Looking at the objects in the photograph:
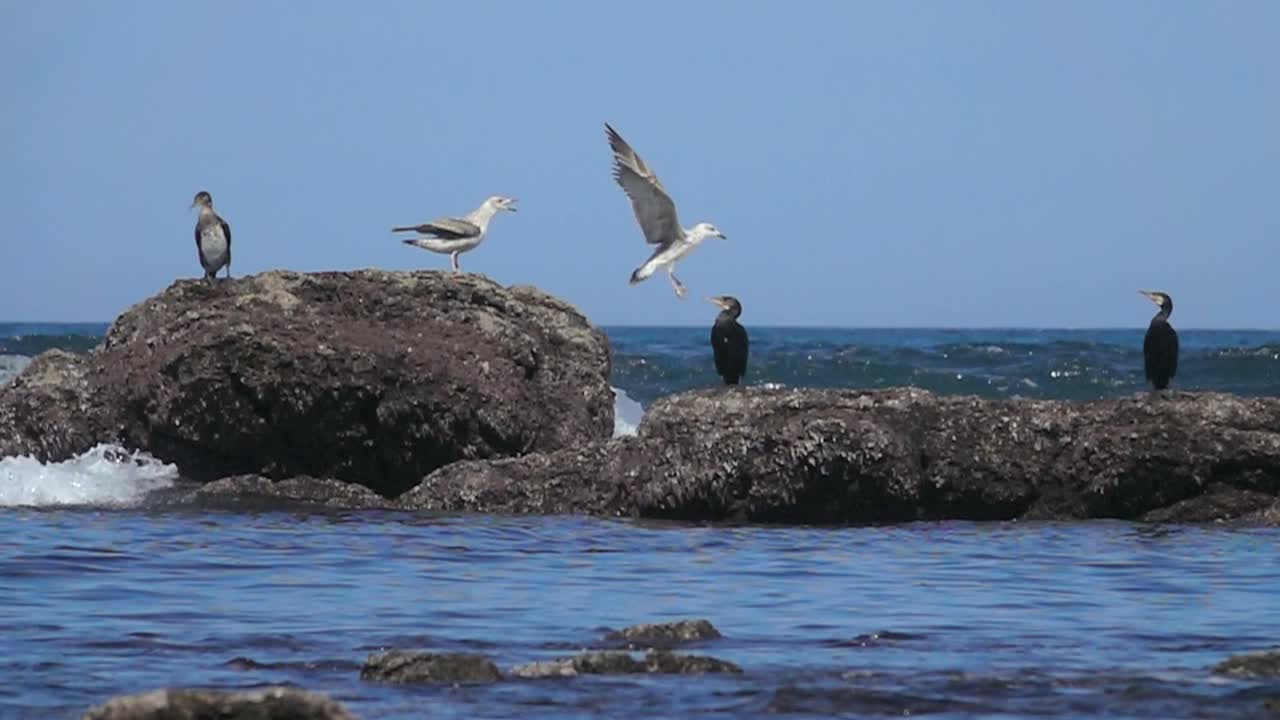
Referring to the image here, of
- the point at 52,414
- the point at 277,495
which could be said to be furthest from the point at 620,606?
the point at 52,414

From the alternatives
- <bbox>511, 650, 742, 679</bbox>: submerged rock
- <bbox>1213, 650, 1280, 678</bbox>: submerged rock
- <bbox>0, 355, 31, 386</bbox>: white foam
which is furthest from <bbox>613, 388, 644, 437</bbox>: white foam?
<bbox>1213, 650, 1280, 678</bbox>: submerged rock

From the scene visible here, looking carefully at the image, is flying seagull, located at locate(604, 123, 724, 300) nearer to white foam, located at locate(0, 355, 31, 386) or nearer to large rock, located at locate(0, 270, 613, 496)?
large rock, located at locate(0, 270, 613, 496)

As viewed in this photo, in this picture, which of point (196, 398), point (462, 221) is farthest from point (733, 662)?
point (462, 221)

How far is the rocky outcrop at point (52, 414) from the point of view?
16.6 m

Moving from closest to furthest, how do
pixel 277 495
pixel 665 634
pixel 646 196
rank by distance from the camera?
pixel 665 634 < pixel 277 495 < pixel 646 196

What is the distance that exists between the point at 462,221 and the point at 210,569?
8.85 meters

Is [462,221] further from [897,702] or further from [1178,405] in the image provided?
[897,702]

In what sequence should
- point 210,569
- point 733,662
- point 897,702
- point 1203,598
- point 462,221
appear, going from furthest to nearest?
point 462,221 < point 210,569 < point 1203,598 < point 733,662 < point 897,702

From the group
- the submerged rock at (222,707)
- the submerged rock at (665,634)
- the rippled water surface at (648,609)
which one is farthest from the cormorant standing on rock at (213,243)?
the submerged rock at (222,707)

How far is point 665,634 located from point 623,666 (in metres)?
0.77

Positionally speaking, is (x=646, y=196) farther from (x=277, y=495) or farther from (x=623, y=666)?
(x=623, y=666)

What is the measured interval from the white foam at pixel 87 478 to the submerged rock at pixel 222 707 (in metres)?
9.51

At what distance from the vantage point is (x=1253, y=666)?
8086mm

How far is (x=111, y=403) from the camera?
53.5ft
